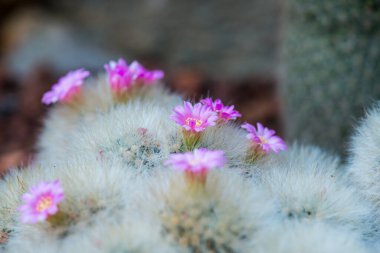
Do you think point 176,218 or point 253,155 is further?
point 253,155

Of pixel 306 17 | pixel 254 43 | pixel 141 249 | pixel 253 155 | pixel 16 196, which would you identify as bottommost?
pixel 141 249

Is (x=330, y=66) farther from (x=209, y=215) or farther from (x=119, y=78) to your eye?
(x=209, y=215)

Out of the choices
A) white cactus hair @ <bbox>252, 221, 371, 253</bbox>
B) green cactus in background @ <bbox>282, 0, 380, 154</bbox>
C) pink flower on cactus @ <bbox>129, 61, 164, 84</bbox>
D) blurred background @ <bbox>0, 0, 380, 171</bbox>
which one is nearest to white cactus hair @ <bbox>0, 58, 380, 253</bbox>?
white cactus hair @ <bbox>252, 221, 371, 253</bbox>

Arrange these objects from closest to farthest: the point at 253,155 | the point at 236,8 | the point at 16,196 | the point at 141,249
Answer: the point at 141,249
the point at 16,196
the point at 253,155
the point at 236,8

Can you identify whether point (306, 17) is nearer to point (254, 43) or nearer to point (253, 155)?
point (253, 155)

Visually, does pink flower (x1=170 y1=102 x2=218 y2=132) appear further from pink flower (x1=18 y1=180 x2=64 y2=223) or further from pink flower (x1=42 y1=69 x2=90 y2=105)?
pink flower (x1=42 y1=69 x2=90 y2=105)

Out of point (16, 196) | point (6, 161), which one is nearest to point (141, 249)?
point (16, 196)
